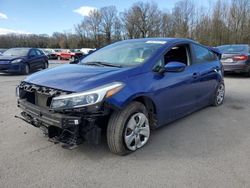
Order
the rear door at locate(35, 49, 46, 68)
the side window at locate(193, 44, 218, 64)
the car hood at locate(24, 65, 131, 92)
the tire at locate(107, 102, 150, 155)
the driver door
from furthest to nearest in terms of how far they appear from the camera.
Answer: the rear door at locate(35, 49, 46, 68) < the side window at locate(193, 44, 218, 64) < the driver door < the tire at locate(107, 102, 150, 155) < the car hood at locate(24, 65, 131, 92)

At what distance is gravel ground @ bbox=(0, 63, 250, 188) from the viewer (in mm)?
2846

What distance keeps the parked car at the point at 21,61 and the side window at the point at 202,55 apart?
9870mm

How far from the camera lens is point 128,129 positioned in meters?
3.43

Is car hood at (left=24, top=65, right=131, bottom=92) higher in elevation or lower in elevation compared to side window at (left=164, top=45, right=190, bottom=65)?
lower

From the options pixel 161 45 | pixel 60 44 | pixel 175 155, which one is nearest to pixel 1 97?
pixel 161 45

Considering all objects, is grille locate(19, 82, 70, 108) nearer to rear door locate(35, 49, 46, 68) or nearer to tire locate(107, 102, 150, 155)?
tire locate(107, 102, 150, 155)

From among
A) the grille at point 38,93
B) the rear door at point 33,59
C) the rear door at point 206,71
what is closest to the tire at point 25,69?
the rear door at point 33,59

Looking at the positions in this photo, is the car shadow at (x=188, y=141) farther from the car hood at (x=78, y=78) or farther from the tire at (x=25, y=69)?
the tire at (x=25, y=69)

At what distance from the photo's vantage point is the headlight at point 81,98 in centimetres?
299

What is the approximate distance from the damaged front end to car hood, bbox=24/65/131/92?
95mm

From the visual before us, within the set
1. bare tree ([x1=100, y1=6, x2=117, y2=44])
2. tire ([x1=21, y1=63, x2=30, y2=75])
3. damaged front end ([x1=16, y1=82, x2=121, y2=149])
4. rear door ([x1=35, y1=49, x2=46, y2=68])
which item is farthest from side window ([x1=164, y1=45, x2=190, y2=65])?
bare tree ([x1=100, y1=6, x2=117, y2=44])

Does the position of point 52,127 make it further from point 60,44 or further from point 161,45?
point 60,44

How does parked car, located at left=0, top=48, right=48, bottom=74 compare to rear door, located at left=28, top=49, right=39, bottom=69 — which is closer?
parked car, located at left=0, top=48, right=48, bottom=74

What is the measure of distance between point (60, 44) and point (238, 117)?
64.1 meters
